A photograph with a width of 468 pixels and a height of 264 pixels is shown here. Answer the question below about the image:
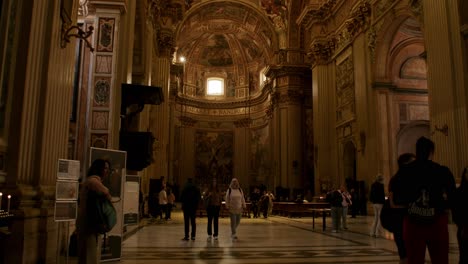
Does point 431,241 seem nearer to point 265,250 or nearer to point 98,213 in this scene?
point 98,213

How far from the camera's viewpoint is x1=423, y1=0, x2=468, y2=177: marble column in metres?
11.4

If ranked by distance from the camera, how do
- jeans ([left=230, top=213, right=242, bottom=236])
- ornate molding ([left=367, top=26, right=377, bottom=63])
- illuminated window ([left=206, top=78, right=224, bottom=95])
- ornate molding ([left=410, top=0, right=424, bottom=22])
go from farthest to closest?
illuminated window ([left=206, top=78, right=224, bottom=95]) < ornate molding ([left=367, top=26, right=377, bottom=63]) < ornate molding ([left=410, top=0, right=424, bottom=22]) < jeans ([left=230, top=213, right=242, bottom=236])

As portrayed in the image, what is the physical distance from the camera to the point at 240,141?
3803 centimetres

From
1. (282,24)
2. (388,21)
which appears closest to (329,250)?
(388,21)

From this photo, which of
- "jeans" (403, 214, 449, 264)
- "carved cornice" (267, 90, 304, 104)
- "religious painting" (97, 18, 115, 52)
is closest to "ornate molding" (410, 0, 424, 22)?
"religious painting" (97, 18, 115, 52)

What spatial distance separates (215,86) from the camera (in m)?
39.8

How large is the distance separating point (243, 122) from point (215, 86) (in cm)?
465

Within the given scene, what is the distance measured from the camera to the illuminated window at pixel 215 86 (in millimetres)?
39656

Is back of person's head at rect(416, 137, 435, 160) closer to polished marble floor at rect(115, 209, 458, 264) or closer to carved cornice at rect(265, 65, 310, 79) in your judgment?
polished marble floor at rect(115, 209, 458, 264)

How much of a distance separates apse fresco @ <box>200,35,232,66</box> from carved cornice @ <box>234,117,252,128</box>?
5604 mm

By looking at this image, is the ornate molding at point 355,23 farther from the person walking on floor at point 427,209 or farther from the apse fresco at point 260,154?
the person walking on floor at point 427,209

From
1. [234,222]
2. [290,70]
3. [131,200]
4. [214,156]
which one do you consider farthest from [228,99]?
[131,200]

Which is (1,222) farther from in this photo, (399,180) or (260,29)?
(260,29)

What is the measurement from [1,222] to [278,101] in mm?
26521
